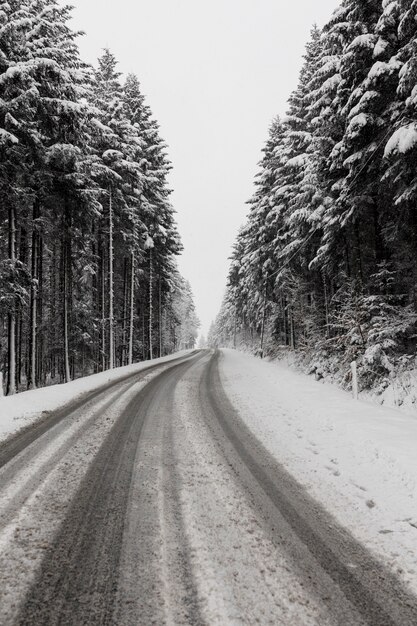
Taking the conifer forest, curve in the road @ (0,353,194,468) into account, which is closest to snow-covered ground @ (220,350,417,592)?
the conifer forest

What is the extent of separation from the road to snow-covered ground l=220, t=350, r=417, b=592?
0.22 meters

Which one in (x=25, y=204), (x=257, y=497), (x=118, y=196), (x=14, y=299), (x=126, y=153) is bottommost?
(x=257, y=497)

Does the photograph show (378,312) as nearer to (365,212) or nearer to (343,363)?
(343,363)

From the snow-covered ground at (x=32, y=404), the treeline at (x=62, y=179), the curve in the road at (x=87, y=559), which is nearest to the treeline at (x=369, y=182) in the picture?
the curve in the road at (x=87, y=559)

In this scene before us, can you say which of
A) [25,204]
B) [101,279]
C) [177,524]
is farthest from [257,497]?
[101,279]

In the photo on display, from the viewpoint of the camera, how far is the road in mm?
1949

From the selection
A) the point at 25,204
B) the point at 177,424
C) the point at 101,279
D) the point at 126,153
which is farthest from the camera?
the point at 101,279

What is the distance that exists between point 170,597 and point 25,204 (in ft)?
47.4

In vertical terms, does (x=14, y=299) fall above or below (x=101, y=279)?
below

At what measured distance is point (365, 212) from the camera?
11852 millimetres

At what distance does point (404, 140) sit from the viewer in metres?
7.80

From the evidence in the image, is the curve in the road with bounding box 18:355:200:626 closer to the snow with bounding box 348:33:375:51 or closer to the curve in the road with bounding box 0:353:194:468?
the curve in the road with bounding box 0:353:194:468

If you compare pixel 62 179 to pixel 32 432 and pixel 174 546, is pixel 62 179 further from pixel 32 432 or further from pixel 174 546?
pixel 174 546

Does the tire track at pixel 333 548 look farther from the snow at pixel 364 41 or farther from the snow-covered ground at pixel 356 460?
the snow at pixel 364 41
